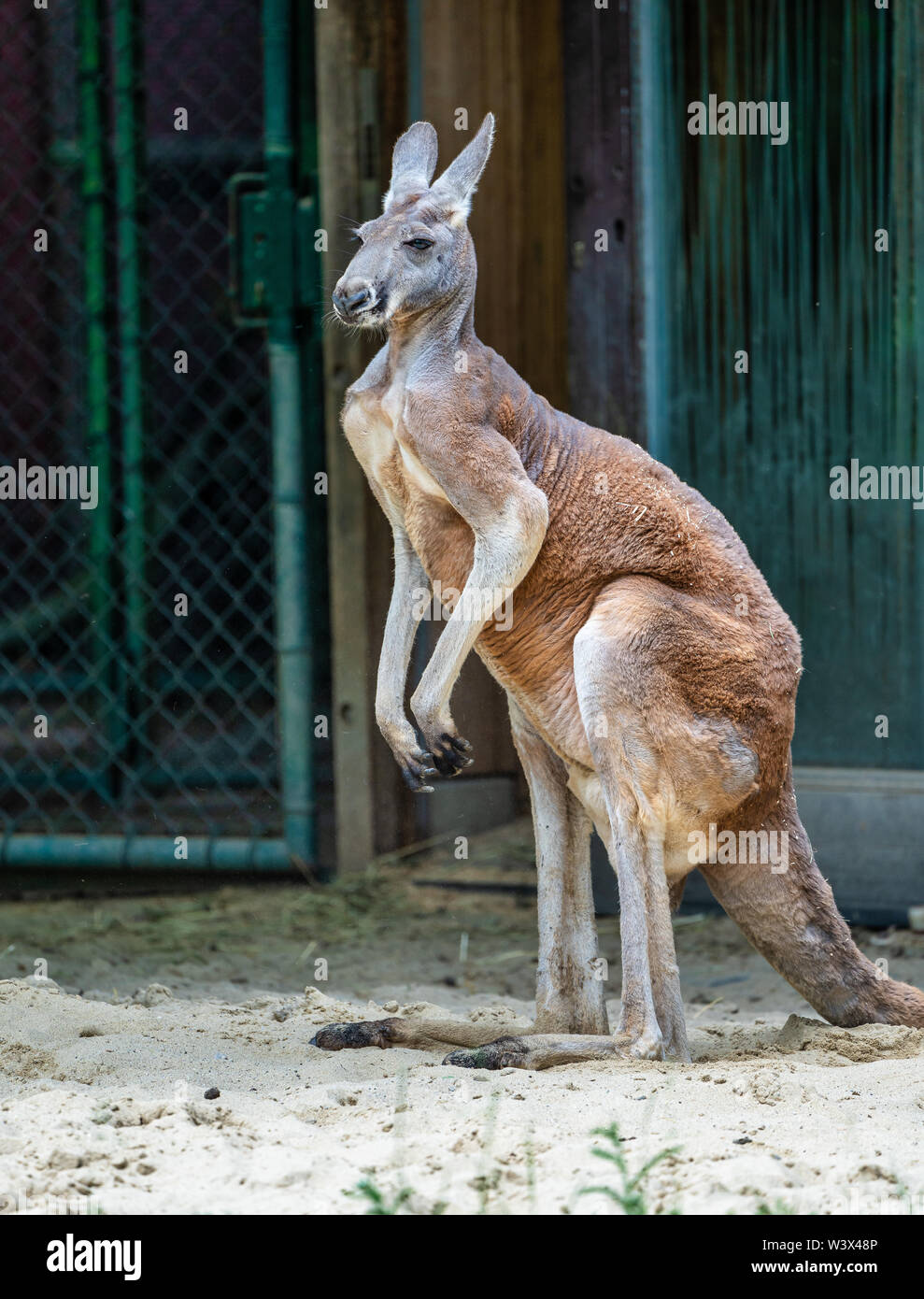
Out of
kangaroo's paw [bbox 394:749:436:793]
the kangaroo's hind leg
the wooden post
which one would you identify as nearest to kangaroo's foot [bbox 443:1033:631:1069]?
the kangaroo's hind leg

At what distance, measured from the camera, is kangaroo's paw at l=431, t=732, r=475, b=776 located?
11.5 ft

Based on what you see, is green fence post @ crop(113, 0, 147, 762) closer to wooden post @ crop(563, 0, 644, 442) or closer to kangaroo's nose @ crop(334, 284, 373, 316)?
wooden post @ crop(563, 0, 644, 442)

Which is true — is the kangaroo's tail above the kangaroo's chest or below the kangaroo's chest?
below

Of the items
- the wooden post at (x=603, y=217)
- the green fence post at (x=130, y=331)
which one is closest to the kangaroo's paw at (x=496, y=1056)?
the wooden post at (x=603, y=217)

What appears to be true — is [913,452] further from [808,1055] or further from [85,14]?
[85,14]

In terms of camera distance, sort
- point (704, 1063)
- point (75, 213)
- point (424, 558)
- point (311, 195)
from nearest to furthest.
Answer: point (704, 1063) → point (424, 558) → point (311, 195) → point (75, 213)

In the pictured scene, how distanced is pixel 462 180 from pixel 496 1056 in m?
1.92

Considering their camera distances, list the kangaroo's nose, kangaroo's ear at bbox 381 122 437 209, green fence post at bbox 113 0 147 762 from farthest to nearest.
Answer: green fence post at bbox 113 0 147 762 < kangaroo's ear at bbox 381 122 437 209 < the kangaroo's nose

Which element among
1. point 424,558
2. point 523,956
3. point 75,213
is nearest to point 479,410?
point 424,558

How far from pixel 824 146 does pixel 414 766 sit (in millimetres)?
2937

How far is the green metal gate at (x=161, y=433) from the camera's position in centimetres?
548

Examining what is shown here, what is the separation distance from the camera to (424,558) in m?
3.60

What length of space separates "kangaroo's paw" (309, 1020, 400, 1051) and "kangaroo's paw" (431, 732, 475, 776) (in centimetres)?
64

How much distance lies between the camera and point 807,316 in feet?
17.7
